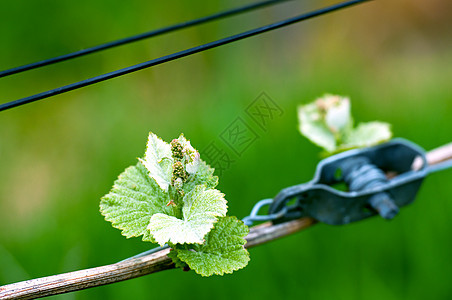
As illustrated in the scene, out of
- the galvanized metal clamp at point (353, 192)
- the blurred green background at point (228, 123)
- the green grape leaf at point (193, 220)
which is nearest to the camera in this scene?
the green grape leaf at point (193, 220)

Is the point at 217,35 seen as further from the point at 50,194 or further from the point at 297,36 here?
the point at 50,194

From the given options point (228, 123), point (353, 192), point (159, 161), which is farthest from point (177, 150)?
point (228, 123)

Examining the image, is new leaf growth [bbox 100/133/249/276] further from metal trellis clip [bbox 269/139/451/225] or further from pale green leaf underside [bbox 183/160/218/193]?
metal trellis clip [bbox 269/139/451/225]

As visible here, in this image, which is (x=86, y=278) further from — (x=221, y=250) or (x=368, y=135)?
(x=368, y=135)

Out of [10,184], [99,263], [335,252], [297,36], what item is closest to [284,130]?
[335,252]

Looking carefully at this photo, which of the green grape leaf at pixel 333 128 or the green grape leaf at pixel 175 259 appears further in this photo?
the green grape leaf at pixel 333 128

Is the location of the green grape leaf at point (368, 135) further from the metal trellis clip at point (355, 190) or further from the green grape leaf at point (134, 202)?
the green grape leaf at point (134, 202)

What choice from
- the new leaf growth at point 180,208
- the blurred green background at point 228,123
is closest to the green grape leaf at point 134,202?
the new leaf growth at point 180,208
